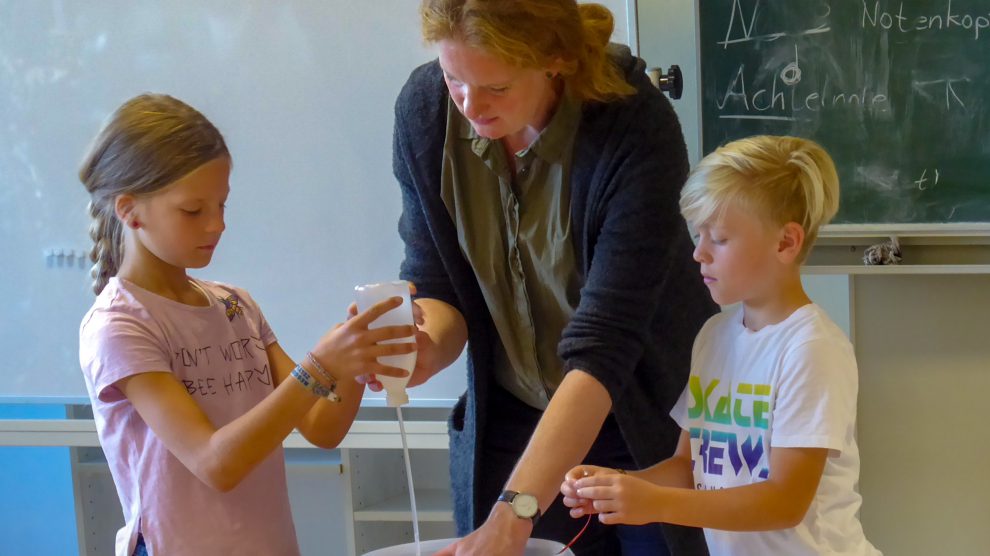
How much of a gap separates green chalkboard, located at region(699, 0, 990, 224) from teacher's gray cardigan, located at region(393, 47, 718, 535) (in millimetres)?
890

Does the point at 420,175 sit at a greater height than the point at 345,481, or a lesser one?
greater

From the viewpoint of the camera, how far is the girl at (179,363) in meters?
1.27

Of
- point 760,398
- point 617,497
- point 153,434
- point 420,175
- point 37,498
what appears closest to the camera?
point 617,497

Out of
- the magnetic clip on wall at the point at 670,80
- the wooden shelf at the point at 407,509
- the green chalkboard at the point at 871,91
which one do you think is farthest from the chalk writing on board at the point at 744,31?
the wooden shelf at the point at 407,509

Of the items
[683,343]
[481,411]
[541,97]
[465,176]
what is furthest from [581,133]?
[481,411]

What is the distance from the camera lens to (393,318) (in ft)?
4.14

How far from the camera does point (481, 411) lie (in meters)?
1.51

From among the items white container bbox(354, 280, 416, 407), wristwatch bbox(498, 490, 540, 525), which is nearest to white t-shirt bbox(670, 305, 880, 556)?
wristwatch bbox(498, 490, 540, 525)

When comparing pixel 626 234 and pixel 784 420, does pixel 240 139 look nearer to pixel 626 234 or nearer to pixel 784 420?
pixel 626 234

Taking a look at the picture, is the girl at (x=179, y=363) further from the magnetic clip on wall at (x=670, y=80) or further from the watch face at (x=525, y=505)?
the magnetic clip on wall at (x=670, y=80)

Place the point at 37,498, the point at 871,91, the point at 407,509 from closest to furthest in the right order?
the point at 871,91, the point at 407,509, the point at 37,498

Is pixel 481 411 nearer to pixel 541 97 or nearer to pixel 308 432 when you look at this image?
pixel 308 432

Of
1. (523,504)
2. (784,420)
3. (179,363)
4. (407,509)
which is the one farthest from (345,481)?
(784,420)

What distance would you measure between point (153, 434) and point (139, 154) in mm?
367
